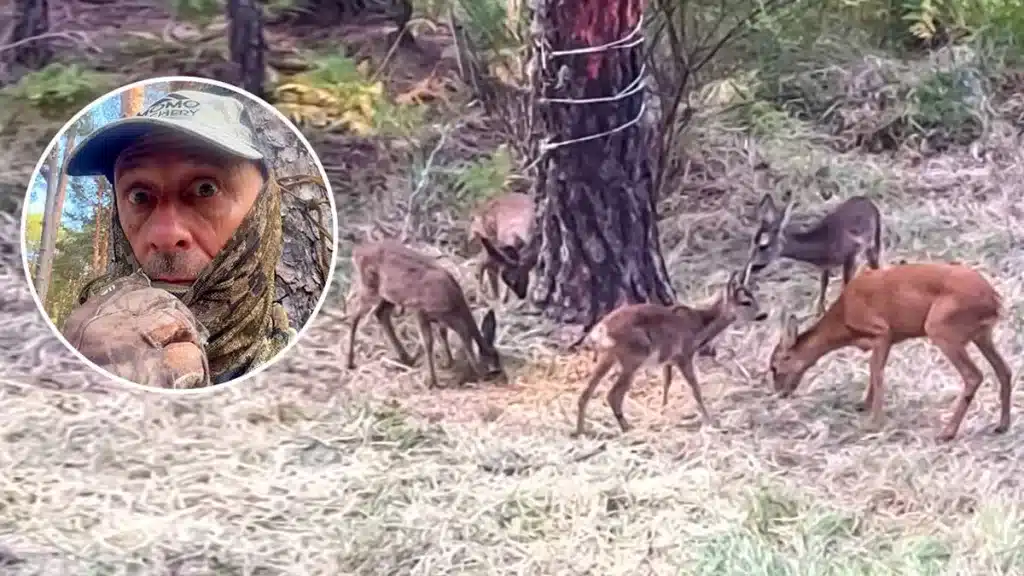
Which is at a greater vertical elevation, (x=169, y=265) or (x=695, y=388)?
(x=169, y=265)

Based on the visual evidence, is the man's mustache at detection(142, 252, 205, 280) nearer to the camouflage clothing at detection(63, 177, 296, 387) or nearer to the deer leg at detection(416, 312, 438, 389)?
the camouflage clothing at detection(63, 177, 296, 387)

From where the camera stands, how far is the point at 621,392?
144cm

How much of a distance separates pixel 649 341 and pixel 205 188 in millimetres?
574

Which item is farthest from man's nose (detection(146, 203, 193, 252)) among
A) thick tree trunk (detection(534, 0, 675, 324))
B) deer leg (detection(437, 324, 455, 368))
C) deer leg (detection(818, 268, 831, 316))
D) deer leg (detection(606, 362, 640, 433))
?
deer leg (detection(818, 268, 831, 316))

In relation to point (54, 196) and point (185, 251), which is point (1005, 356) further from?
point (54, 196)

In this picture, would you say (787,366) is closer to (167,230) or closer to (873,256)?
(873,256)

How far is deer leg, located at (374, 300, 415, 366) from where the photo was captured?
57.2 inches

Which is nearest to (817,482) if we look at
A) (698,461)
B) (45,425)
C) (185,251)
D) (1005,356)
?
(698,461)

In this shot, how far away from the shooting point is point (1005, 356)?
4.74ft

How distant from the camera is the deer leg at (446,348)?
1.46 metres

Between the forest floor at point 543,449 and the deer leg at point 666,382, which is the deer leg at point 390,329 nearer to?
the forest floor at point 543,449

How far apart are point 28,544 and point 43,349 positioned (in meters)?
0.24

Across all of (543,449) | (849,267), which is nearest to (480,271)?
(543,449)

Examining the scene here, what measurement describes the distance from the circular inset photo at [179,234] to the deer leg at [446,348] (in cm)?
15
